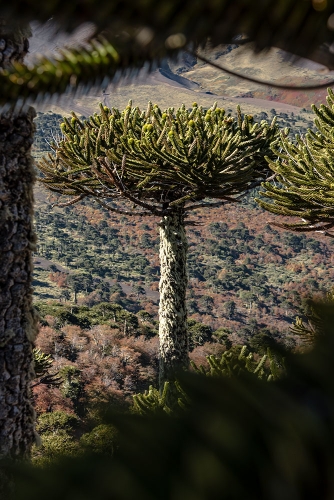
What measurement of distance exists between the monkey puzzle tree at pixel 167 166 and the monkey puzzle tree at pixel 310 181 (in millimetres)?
865

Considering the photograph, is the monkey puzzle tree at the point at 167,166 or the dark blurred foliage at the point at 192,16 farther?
the monkey puzzle tree at the point at 167,166

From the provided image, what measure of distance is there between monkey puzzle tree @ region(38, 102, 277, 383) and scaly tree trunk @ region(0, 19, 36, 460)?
8.86ft

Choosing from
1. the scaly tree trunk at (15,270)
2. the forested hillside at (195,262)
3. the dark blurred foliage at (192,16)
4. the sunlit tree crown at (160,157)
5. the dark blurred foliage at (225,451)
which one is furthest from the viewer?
the forested hillside at (195,262)

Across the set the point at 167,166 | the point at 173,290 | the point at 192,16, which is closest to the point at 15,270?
the point at 192,16

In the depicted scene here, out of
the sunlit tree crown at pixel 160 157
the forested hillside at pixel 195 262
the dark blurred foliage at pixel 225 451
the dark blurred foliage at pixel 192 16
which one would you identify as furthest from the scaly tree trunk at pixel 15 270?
the forested hillside at pixel 195 262

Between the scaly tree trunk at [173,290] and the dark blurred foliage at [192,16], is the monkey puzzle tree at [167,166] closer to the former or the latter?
the scaly tree trunk at [173,290]

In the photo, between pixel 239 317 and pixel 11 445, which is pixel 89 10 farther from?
pixel 239 317

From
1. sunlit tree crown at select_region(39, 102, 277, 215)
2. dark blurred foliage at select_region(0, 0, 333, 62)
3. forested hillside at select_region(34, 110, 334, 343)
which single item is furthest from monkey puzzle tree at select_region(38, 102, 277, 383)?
forested hillside at select_region(34, 110, 334, 343)

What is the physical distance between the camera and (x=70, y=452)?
62 centimetres

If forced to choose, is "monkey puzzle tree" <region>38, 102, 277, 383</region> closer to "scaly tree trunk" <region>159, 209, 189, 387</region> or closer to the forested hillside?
"scaly tree trunk" <region>159, 209, 189, 387</region>

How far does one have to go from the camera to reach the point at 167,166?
6.66m

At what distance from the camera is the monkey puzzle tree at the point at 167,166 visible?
21.3ft

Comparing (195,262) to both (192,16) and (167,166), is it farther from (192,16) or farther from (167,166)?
(192,16)

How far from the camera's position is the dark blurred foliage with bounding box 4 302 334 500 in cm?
51
